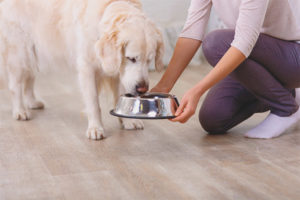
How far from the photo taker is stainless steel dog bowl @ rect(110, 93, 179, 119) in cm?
183

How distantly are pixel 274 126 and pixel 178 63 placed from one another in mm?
536

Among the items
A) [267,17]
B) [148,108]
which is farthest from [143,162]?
[267,17]

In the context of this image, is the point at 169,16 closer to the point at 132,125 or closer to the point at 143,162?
the point at 132,125

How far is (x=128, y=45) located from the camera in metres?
1.93

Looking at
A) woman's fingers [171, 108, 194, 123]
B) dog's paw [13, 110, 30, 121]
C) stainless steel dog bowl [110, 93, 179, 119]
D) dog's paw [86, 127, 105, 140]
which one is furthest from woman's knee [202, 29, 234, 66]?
dog's paw [13, 110, 30, 121]

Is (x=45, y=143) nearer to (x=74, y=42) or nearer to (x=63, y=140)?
(x=63, y=140)

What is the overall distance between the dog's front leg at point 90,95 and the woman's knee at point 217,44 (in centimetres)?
56

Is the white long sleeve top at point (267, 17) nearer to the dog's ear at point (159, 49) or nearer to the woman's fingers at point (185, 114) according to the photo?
the dog's ear at point (159, 49)

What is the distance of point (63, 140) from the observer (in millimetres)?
2152

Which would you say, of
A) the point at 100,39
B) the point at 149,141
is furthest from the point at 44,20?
the point at 149,141

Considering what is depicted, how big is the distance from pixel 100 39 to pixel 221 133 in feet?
2.49

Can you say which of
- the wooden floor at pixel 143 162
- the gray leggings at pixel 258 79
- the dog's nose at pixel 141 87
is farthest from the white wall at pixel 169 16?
the dog's nose at pixel 141 87

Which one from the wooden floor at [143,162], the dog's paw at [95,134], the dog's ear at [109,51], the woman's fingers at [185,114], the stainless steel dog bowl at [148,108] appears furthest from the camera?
the dog's paw at [95,134]

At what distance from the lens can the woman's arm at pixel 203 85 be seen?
173 cm
